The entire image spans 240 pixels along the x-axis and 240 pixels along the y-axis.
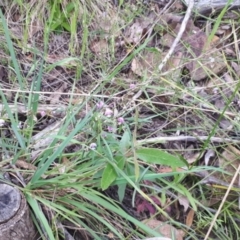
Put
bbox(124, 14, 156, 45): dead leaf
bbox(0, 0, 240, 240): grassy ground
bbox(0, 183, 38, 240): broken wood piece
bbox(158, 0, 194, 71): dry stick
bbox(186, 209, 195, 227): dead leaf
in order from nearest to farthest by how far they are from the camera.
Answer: bbox(0, 183, 38, 240): broken wood piece → bbox(0, 0, 240, 240): grassy ground → bbox(186, 209, 195, 227): dead leaf → bbox(158, 0, 194, 71): dry stick → bbox(124, 14, 156, 45): dead leaf

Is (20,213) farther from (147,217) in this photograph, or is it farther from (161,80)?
(161,80)

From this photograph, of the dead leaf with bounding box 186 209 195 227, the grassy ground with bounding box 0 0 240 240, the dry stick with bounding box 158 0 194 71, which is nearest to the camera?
the grassy ground with bounding box 0 0 240 240

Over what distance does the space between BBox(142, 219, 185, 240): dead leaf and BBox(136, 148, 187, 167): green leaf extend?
0.76ft

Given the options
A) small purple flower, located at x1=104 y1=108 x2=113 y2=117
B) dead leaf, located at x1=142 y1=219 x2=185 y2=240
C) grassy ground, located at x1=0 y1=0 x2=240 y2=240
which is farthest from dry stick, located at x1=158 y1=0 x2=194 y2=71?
dead leaf, located at x1=142 y1=219 x2=185 y2=240

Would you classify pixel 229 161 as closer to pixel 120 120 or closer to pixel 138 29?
pixel 120 120

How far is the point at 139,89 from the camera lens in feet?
6.01

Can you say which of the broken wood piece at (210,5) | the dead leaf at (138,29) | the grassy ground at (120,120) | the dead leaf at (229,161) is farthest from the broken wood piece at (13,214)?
the broken wood piece at (210,5)

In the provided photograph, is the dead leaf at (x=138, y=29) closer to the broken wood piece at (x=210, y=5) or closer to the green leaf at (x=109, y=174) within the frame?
the broken wood piece at (x=210, y=5)

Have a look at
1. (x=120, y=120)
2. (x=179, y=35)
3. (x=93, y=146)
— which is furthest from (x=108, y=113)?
(x=179, y=35)

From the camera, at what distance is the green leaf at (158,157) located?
137cm

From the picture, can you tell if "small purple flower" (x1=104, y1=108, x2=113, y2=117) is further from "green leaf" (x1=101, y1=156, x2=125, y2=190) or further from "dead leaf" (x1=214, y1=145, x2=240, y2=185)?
"dead leaf" (x1=214, y1=145, x2=240, y2=185)

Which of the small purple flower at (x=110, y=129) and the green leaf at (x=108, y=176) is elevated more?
the green leaf at (x=108, y=176)

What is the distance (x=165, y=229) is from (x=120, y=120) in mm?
405

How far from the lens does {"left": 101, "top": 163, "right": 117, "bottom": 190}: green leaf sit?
136cm
